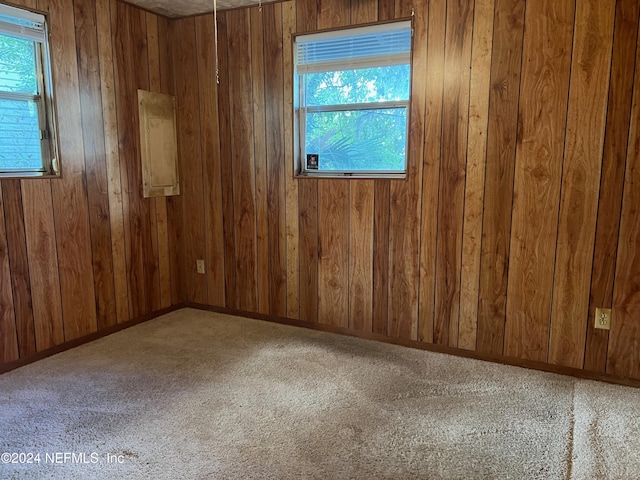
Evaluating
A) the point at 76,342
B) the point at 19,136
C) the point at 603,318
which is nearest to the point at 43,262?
the point at 76,342

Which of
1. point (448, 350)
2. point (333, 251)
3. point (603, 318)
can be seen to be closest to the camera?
point (603, 318)

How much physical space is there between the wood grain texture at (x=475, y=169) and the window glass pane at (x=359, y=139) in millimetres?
475

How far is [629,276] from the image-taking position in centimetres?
255

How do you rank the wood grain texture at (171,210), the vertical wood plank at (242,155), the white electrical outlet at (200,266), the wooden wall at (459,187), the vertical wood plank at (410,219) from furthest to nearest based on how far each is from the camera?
1. the white electrical outlet at (200,266)
2. the wood grain texture at (171,210)
3. the vertical wood plank at (242,155)
4. the vertical wood plank at (410,219)
5. the wooden wall at (459,187)

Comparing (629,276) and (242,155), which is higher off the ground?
(242,155)

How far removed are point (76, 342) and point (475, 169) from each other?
2964mm

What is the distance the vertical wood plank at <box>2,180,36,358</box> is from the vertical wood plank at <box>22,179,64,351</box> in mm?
29

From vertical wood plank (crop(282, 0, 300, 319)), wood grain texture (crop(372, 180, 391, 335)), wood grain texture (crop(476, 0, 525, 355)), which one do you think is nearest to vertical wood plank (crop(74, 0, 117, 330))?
vertical wood plank (crop(282, 0, 300, 319))

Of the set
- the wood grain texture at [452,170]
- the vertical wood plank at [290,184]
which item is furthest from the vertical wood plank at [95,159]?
the wood grain texture at [452,170]

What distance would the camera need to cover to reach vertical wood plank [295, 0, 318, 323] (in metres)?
3.42

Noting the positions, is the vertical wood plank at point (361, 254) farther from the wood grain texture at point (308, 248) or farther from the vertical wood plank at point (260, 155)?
the vertical wood plank at point (260, 155)

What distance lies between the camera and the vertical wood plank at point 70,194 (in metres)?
2.98

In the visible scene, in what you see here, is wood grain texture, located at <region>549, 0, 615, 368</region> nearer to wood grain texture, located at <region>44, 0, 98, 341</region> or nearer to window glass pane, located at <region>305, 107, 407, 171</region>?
window glass pane, located at <region>305, 107, 407, 171</region>

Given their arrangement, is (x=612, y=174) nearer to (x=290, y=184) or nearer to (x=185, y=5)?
(x=290, y=184)
